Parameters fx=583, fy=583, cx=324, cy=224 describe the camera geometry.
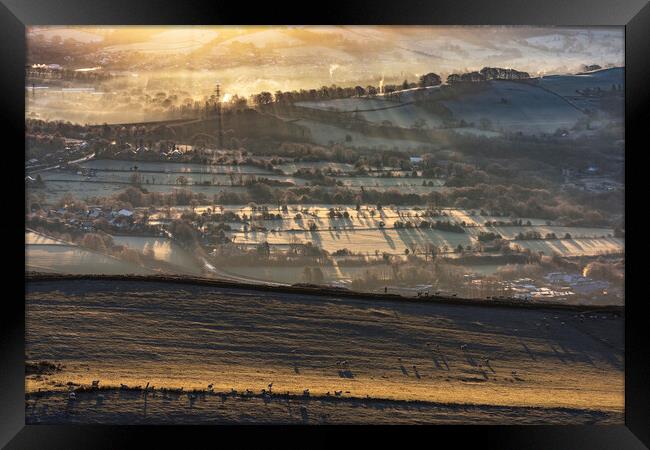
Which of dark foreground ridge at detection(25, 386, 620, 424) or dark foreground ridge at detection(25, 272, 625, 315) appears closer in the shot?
dark foreground ridge at detection(25, 386, 620, 424)

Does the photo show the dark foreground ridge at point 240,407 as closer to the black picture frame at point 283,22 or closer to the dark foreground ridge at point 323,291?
the black picture frame at point 283,22

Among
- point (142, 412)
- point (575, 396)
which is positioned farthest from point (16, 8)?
point (575, 396)

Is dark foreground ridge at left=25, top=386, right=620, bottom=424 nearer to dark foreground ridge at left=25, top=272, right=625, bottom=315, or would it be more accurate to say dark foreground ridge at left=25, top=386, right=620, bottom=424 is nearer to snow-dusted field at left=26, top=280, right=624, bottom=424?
snow-dusted field at left=26, top=280, right=624, bottom=424

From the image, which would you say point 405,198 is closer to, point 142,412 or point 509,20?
point 509,20

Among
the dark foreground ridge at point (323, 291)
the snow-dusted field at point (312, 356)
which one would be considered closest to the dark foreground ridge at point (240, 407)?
the snow-dusted field at point (312, 356)

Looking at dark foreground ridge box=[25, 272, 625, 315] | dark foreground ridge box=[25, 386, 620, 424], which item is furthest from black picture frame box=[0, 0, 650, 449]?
dark foreground ridge box=[25, 272, 625, 315]

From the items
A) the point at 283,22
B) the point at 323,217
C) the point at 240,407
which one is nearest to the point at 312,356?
the point at 240,407

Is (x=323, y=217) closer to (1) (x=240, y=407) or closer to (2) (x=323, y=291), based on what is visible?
(2) (x=323, y=291)
